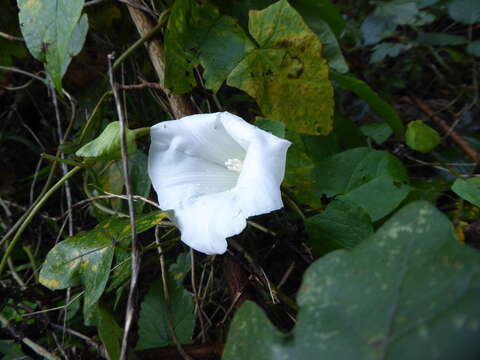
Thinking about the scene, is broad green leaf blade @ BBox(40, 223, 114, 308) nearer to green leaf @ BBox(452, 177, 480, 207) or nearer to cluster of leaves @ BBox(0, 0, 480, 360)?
cluster of leaves @ BBox(0, 0, 480, 360)

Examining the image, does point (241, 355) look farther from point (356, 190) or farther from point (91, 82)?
point (91, 82)

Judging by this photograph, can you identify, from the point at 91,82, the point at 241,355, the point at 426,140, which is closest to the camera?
the point at 241,355


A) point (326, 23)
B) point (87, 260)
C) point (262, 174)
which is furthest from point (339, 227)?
point (326, 23)

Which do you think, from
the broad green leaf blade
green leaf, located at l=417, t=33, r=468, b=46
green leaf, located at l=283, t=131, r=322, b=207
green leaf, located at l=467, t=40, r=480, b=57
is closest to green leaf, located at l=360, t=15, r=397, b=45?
green leaf, located at l=417, t=33, r=468, b=46

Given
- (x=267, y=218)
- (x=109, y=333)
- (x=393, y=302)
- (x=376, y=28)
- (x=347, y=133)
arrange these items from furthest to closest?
(x=376, y=28) < (x=347, y=133) < (x=267, y=218) < (x=109, y=333) < (x=393, y=302)

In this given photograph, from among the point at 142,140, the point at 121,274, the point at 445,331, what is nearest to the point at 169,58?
the point at 142,140

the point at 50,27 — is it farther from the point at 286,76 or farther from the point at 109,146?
the point at 286,76
